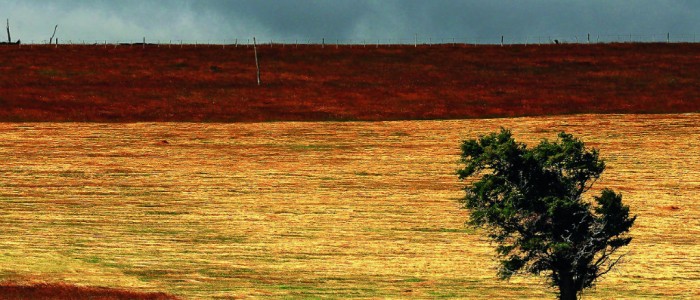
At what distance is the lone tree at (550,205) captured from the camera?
3459cm

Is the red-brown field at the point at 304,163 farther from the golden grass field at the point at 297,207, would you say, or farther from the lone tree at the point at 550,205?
the lone tree at the point at 550,205

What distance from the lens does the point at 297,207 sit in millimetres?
50531

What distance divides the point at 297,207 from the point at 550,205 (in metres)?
18.6

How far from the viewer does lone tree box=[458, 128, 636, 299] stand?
113 ft

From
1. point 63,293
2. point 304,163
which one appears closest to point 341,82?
point 304,163

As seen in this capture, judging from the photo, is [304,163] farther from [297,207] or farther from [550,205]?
[550,205]

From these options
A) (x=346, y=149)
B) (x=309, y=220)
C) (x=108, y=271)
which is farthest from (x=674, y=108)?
(x=108, y=271)

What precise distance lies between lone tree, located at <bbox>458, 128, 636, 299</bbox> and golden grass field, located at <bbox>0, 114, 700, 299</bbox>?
3299 mm

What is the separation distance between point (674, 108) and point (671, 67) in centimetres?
1781

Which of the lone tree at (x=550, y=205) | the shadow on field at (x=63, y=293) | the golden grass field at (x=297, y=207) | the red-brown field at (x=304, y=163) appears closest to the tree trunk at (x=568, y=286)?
the lone tree at (x=550, y=205)

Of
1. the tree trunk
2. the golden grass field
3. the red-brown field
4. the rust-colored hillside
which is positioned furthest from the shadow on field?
the rust-colored hillside

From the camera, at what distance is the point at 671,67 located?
91375 millimetres

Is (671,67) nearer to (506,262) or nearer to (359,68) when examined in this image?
(359,68)

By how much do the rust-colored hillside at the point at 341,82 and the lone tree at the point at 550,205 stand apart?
38573mm
